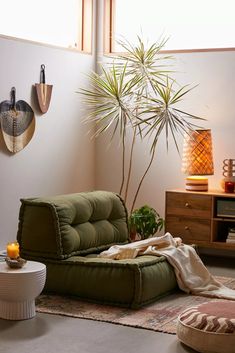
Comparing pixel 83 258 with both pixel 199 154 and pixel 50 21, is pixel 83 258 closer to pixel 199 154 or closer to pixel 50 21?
pixel 199 154

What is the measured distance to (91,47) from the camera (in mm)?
6844

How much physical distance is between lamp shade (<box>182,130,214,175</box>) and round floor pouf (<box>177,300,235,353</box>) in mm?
2342

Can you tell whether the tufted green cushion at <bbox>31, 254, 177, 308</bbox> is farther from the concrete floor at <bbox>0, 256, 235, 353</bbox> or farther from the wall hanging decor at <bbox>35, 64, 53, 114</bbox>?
the wall hanging decor at <bbox>35, 64, 53, 114</bbox>

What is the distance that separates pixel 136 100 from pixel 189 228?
1.32 meters

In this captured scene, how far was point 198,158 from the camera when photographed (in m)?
6.05

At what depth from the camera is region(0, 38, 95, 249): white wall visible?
575 centimetres

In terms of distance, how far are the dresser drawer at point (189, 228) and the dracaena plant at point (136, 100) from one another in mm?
596

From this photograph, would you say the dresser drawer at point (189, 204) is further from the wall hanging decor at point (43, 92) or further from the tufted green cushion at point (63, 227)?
the wall hanging decor at point (43, 92)

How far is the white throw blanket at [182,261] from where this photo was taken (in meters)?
4.87

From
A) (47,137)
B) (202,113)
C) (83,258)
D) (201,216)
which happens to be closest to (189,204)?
(201,216)

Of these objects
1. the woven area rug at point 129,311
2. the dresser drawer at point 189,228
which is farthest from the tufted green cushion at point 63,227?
the dresser drawer at point 189,228

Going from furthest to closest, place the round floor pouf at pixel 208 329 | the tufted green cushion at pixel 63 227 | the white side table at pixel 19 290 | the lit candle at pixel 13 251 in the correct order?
1. the tufted green cushion at pixel 63 227
2. the lit candle at pixel 13 251
3. the white side table at pixel 19 290
4. the round floor pouf at pixel 208 329

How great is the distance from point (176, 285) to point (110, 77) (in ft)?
7.91

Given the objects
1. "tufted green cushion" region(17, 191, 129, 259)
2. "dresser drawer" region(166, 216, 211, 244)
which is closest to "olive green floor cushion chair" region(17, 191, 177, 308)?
"tufted green cushion" region(17, 191, 129, 259)
